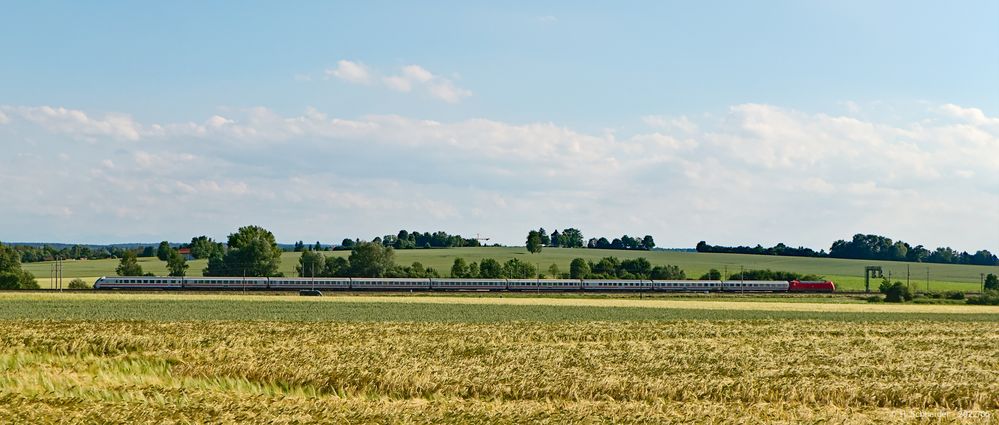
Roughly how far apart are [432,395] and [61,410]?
8.33 m

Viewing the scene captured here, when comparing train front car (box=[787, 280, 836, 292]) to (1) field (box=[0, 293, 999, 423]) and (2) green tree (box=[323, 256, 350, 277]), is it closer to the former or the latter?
(2) green tree (box=[323, 256, 350, 277])

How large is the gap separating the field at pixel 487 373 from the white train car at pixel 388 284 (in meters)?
67.0

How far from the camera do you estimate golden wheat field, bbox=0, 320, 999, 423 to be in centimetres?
1638

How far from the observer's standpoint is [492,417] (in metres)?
15.5

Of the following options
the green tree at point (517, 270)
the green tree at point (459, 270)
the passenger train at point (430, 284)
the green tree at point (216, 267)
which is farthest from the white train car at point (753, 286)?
the green tree at point (216, 267)

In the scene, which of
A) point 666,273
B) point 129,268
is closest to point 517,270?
point 666,273

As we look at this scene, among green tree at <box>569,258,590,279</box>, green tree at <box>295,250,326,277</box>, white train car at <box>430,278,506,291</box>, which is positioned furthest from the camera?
green tree at <box>569,258,590,279</box>

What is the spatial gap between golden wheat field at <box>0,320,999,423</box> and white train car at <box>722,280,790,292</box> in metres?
80.7

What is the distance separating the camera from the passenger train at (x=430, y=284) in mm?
104000

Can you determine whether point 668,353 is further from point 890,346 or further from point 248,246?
point 248,246

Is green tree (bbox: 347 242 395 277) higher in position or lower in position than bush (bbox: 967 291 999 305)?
higher

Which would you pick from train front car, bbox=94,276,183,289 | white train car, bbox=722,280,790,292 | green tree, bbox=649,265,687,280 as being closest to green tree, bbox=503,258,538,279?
green tree, bbox=649,265,687,280

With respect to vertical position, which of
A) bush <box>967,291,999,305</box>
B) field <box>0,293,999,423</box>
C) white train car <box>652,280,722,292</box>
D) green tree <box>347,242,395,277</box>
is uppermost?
green tree <box>347,242,395,277</box>

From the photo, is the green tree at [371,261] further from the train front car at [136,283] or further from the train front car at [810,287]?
the train front car at [810,287]
